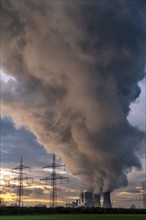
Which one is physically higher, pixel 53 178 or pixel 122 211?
pixel 53 178

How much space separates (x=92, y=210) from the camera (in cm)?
12212

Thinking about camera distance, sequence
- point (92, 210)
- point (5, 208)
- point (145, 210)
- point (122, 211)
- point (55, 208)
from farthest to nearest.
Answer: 1. point (145, 210)
2. point (122, 211)
3. point (92, 210)
4. point (55, 208)
5. point (5, 208)

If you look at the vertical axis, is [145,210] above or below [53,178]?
below

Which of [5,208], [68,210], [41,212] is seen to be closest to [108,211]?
[68,210]

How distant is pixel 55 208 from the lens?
115 metres

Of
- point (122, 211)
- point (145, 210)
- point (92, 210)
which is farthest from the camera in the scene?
point (145, 210)

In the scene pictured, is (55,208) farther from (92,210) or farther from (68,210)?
(92,210)

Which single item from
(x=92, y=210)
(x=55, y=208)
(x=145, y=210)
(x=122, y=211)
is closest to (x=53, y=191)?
(x=55, y=208)

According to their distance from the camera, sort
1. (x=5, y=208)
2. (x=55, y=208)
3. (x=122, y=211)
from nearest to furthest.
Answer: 1. (x=5, y=208)
2. (x=55, y=208)
3. (x=122, y=211)

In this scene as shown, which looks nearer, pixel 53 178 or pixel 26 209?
pixel 26 209

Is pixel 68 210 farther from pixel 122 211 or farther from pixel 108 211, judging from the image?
pixel 122 211

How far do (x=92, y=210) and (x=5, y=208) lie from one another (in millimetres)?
31963

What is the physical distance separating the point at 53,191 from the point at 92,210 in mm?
16795

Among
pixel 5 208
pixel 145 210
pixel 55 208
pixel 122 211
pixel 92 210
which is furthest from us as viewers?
pixel 145 210
